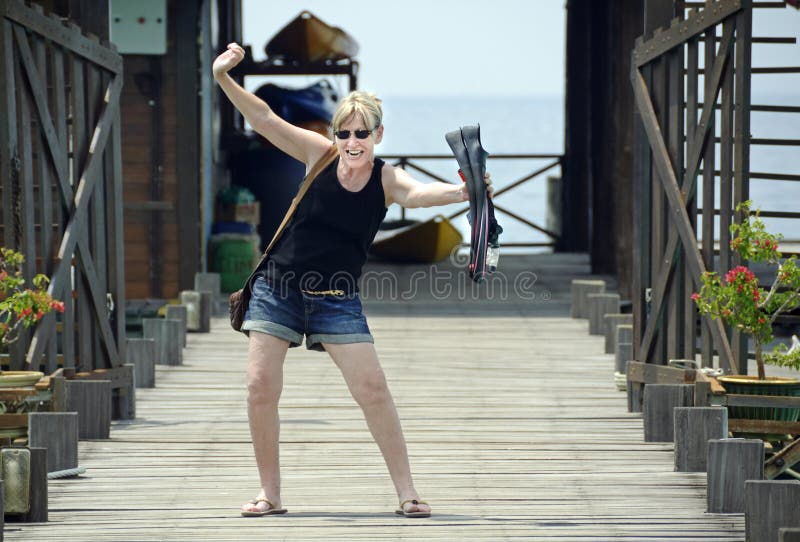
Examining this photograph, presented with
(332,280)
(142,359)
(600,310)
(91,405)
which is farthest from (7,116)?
(600,310)

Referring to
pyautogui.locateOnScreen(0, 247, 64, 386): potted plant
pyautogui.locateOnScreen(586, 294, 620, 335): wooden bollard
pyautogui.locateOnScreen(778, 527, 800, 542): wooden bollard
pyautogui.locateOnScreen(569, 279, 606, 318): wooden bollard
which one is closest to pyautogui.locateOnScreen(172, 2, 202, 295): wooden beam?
pyautogui.locateOnScreen(569, 279, 606, 318): wooden bollard

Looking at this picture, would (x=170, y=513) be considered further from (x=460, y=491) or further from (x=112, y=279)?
(x=112, y=279)

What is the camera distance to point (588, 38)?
1897cm

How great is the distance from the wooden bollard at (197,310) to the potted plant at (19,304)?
534 centimetres

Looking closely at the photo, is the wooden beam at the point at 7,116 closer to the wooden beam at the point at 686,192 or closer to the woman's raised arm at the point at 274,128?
the woman's raised arm at the point at 274,128

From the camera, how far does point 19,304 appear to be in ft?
23.2

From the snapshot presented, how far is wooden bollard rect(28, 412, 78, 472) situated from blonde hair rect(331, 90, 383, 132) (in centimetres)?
197

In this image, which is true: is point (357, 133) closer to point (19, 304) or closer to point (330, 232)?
point (330, 232)

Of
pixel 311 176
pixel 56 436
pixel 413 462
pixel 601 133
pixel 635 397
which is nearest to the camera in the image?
pixel 311 176

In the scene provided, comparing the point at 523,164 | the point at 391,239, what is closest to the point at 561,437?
the point at 391,239

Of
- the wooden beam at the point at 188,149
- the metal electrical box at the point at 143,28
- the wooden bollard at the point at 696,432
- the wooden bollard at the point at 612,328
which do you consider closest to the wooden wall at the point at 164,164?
the wooden beam at the point at 188,149

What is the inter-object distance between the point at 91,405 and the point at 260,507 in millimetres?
2059

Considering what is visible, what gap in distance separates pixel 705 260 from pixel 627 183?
7574 mm

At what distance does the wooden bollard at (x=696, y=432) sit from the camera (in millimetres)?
6746
